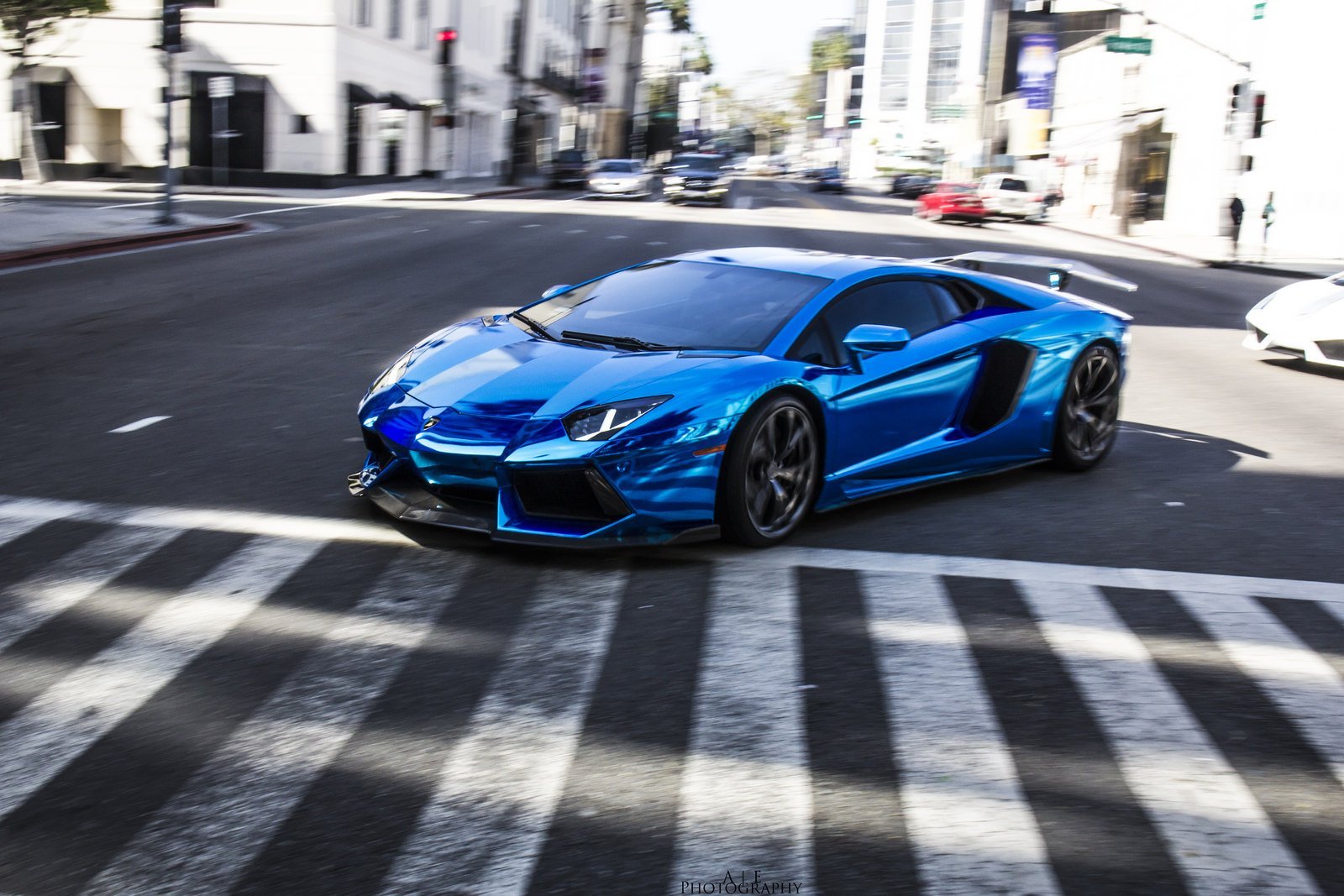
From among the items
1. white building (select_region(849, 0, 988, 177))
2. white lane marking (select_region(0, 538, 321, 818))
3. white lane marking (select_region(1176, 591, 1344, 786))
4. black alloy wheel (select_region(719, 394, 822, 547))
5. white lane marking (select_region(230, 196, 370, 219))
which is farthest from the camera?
white building (select_region(849, 0, 988, 177))

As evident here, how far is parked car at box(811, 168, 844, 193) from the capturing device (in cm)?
6844

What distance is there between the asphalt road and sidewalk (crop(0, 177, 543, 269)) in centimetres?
1159

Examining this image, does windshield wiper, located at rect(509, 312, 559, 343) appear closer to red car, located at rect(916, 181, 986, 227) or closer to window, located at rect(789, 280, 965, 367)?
window, located at rect(789, 280, 965, 367)

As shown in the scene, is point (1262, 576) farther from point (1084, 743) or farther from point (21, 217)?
point (21, 217)

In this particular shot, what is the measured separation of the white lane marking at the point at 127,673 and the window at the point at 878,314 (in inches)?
94.8

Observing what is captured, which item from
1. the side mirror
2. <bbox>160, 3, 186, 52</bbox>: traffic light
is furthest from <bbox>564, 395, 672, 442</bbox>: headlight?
<bbox>160, 3, 186, 52</bbox>: traffic light

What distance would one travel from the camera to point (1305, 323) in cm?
1343

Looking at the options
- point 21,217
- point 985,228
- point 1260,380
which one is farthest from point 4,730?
point 985,228

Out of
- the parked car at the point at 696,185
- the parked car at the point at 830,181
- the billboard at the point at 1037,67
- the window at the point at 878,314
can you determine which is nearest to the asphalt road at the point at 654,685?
the window at the point at 878,314

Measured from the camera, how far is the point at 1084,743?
4.13 m

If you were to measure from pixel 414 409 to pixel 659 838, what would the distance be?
288 cm

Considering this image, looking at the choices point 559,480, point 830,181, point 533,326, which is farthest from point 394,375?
point 830,181

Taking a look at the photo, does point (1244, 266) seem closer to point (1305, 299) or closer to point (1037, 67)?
point (1305, 299)

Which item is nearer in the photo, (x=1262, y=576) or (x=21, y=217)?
(x=1262, y=576)
